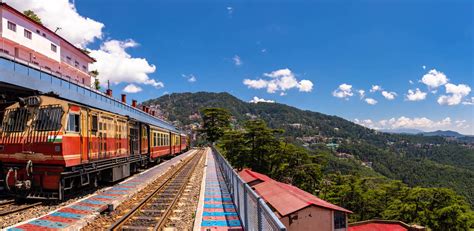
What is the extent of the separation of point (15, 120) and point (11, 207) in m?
3.08

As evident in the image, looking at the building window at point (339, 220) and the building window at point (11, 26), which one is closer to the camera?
the building window at point (339, 220)

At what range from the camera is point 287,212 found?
55.4 feet

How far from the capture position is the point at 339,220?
64.6ft

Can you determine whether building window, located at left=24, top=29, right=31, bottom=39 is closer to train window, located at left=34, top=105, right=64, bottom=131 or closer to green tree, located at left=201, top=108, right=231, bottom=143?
train window, located at left=34, top=105, right=64, bottom=131

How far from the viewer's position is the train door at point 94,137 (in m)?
12.0

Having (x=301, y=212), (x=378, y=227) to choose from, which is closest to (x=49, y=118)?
(x=301, y=212)

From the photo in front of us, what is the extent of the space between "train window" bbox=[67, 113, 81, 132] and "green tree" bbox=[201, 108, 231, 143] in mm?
53475

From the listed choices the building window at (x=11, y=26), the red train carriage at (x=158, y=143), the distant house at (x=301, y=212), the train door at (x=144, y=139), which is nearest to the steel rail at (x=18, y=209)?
the train door at (x=144, y=139)

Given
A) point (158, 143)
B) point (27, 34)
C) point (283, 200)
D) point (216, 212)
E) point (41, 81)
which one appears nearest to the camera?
point (216, 212)

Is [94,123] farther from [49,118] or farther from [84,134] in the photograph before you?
[49,118]

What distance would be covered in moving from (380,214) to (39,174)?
148 feet

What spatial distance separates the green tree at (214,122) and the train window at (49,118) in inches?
2128

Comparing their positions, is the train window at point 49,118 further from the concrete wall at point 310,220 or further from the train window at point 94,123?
the concrete wall at point 310,220

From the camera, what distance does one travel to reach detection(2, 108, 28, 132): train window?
10.8 meters
